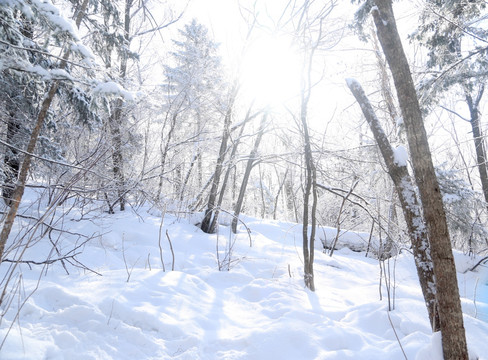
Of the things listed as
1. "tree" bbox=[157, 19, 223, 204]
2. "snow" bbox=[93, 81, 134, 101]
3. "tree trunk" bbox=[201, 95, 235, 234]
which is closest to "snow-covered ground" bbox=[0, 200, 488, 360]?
"snow" bbox=[93, 81, 134, 101]

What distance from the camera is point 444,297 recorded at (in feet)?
6.35

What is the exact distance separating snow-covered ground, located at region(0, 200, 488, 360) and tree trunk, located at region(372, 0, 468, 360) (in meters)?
0.19

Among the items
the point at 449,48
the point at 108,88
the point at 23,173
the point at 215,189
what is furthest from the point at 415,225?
the point at 449,48

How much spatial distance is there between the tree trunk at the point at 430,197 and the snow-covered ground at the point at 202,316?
185mm

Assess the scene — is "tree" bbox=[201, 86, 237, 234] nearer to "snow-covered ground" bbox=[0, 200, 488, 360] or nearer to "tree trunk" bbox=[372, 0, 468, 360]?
"snow-covered ground" bbox=[0, 200, 488, 360]

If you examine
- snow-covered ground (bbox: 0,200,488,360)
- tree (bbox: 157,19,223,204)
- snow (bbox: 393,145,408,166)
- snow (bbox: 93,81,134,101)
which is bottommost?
snow-covered ground (bbox: 0,200,488,360)

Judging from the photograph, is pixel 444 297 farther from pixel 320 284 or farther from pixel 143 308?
pixel 320 284

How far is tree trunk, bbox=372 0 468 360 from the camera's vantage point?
1.88m

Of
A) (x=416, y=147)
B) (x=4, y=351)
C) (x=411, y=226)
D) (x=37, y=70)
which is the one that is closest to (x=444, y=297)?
(x=411, y=226)

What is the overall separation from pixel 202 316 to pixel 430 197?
238 centimetres

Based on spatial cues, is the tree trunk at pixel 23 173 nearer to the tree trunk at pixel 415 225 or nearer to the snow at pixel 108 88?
the snow at pixel 108 88

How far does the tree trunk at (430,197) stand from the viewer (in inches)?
74.1

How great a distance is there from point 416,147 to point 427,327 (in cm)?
200

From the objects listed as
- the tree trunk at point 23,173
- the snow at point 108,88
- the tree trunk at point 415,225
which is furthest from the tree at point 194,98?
the tree trunk at point 415,225
